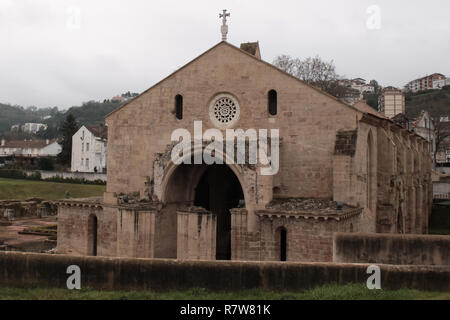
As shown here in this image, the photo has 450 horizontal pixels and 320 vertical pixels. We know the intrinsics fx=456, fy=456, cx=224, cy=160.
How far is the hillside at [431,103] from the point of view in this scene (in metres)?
104

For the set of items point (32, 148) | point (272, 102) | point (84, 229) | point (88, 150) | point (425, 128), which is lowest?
point (84, 229)

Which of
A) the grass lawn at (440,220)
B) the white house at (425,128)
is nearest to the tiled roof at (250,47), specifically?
the grass lawn at (440,220)

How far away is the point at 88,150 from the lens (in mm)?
81312

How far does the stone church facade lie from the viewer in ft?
73.3

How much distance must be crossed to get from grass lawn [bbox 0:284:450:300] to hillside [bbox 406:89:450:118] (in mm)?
92519

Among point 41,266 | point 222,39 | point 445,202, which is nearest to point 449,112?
point 445,202

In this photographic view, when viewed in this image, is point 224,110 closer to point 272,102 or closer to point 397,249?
point 272,102

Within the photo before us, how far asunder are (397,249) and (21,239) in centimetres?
3082

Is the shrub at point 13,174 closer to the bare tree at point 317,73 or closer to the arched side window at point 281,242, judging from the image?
the bare tree at point 317,73

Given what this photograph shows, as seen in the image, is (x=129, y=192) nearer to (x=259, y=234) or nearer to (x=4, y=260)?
(x=259, y=234)

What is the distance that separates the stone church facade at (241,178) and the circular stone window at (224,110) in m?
0.06

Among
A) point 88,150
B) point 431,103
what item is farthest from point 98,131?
point 431,103

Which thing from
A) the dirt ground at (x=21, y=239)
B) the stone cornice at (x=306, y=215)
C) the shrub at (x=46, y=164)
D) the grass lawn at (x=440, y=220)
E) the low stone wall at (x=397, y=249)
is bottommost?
the dirt ground at (x=21, y=239)

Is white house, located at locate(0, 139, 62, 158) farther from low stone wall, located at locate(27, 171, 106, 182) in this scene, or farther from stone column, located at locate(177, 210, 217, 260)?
stone column, located at locate(177, 210, 217, 260)
